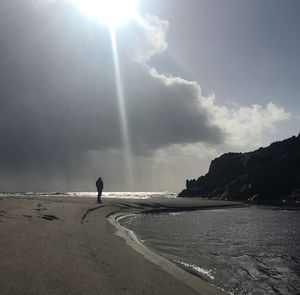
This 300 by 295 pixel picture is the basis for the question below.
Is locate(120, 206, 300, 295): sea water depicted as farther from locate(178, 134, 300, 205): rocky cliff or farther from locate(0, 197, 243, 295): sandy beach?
locate(178, 134, 300, 205): rocky cliff

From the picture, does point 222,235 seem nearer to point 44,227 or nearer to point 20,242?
point 44,227

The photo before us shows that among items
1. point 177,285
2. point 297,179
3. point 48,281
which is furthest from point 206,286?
point 297,179

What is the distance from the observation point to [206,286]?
11.3m

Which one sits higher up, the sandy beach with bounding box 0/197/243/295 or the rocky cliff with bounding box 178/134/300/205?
the rocky cliff with bounding box 178/134/300/205

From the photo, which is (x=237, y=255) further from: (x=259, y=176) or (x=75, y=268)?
(x=259, y=176)

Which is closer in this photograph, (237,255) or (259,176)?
(237,255)

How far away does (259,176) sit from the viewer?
368ft

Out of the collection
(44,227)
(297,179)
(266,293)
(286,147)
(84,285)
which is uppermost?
(286,147)

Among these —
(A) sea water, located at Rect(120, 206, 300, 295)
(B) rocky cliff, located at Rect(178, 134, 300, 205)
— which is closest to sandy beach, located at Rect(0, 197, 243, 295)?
(A) sea water, located at Rect(120, 206, 300, 295)

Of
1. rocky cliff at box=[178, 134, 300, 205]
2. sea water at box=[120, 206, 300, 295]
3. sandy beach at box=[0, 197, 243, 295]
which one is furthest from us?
rocky cliff at box=[178, 134, 300, 205]

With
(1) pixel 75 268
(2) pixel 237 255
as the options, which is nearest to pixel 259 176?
(2) pixel 237 255

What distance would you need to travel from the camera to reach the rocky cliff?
346ft

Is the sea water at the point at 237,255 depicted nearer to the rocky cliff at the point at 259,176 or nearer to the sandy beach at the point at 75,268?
the sandy beach at the point at 75,268

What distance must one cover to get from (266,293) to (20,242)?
7558 mm
